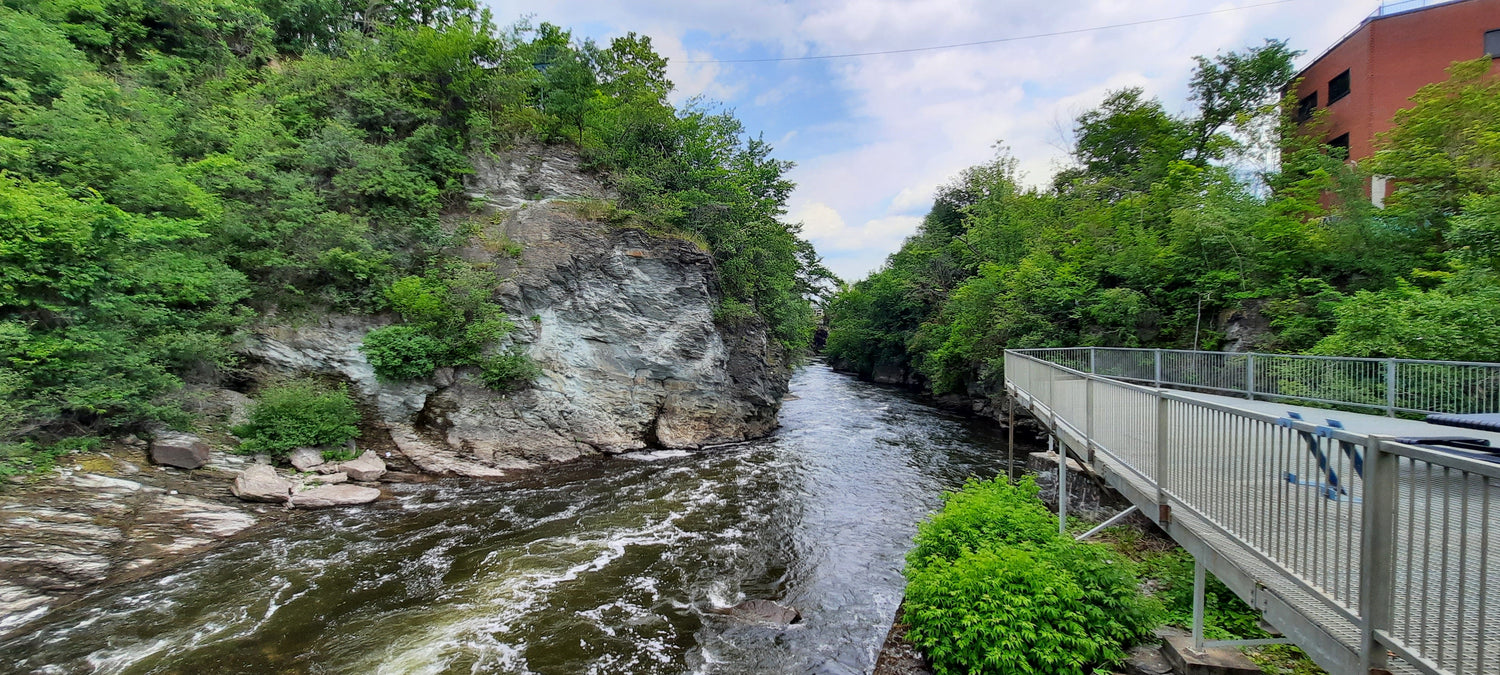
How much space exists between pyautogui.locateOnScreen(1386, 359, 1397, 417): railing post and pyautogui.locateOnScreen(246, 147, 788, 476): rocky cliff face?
1538 centimetres

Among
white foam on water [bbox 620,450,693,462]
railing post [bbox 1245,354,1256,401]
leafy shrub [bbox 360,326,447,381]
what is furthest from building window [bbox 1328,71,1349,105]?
leafy shrub [bbox 360,326,447,381]

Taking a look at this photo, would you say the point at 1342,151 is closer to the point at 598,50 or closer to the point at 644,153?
the point at 644,153

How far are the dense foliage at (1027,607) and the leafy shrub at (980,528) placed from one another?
0.05m

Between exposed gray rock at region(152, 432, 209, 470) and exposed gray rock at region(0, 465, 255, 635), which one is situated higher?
exposed gray rock at region(152, 432, 209, 470)

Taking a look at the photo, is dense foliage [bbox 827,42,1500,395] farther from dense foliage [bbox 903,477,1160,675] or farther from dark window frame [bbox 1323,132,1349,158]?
dense foliage [bbox 903,477,1160,675]

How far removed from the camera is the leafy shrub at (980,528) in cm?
682

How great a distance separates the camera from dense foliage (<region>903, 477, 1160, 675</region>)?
5.04m

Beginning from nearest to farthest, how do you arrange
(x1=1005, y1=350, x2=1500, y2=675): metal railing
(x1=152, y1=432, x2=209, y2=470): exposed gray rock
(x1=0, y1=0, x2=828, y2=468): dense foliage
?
1. (x1=1005, y1=350, x2=1500, y2=675): metal railing
2. (x1=0, y1=0, x2=828, y2=468): dense foliage
3. (x1=152, y1=432, x2=209, y2=470): exposed gray rock

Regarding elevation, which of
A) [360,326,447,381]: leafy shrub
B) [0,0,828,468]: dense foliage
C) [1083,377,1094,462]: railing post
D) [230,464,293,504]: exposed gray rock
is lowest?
[230,464,293,504]: exposed gray rock

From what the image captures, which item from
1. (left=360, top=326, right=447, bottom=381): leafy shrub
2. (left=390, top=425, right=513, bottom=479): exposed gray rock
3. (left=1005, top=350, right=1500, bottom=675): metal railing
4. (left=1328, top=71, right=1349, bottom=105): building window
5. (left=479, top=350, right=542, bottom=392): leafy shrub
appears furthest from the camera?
(left=1328, top=71, right=1349, bottom=105): building window

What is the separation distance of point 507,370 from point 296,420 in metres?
4.83

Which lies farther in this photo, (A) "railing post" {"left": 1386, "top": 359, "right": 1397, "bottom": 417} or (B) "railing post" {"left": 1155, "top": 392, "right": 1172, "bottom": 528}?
(A) "railing post" {"left": 1386, "top": 359, "right": 1397, "bottom": 417}

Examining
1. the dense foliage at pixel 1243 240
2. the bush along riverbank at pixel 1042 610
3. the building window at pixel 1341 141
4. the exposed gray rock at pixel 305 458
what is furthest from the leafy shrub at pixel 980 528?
the building window at pixel 1341 141

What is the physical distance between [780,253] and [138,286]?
71.5ft
